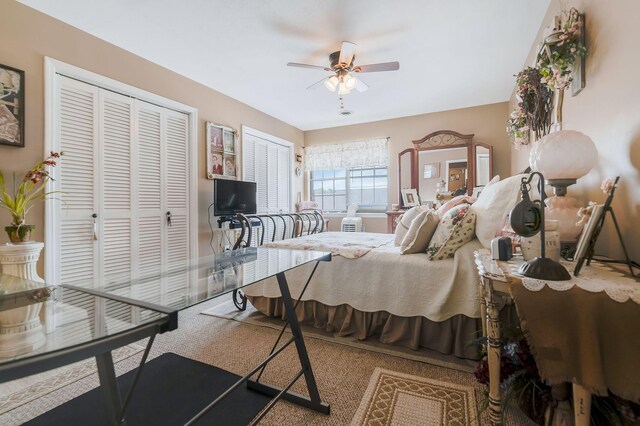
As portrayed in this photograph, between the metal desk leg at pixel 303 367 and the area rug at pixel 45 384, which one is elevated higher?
the metal desk leg at pixel 303 367

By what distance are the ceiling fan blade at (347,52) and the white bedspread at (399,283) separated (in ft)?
6.16

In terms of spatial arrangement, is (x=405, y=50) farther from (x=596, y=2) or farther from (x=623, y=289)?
(x=623, y=289)

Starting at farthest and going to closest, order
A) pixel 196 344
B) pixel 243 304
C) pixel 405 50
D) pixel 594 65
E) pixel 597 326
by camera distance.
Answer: pixel 405 50
pixel 243 304
pixel 196 344
pixel 594 65
pixel 597 326

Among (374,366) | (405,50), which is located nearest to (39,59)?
(405,50)

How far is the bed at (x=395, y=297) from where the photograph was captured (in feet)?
6.07

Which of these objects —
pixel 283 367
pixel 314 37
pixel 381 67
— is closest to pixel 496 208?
pixel 283 367

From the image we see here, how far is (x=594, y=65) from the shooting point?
58.5 inches

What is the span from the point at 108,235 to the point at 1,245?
2.60ft

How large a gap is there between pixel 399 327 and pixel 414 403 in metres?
0.62

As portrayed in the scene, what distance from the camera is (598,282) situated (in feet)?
3.17

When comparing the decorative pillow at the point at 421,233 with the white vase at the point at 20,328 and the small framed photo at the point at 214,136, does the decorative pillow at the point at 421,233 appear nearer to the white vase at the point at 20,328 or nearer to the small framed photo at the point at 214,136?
the white vase at the point at 20,328

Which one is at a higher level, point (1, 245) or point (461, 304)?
point (1, 245)

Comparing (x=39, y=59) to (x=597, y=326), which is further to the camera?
(x=39, y=59)

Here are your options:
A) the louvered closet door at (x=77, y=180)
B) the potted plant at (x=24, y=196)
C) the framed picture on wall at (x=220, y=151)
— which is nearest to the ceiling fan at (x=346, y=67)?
the framed picture on wall at (x=220, y=151)
